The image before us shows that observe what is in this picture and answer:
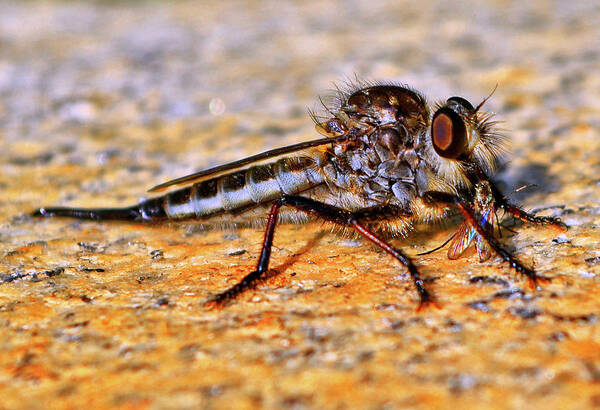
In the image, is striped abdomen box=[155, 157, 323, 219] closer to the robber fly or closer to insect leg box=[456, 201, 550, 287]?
the robber fly

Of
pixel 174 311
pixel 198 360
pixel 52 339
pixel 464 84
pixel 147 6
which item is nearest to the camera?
pixel 198 360

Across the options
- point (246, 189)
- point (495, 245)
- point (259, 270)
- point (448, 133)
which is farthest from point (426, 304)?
point (246, 189)

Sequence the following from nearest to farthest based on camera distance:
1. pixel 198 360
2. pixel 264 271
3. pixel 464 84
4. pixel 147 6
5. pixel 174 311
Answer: pixel 198 360 → pixel 174 311 → pixel 264 271 → pixel 464 84 → pixel 147 6

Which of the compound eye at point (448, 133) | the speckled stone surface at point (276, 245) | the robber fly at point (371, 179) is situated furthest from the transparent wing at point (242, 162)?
the compound eye at point (448, 133)

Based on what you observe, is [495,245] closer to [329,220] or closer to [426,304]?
[426,304]

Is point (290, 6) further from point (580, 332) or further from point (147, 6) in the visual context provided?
point (580, 332)

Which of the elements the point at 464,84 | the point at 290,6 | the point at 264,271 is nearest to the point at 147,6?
the point at 290,6
